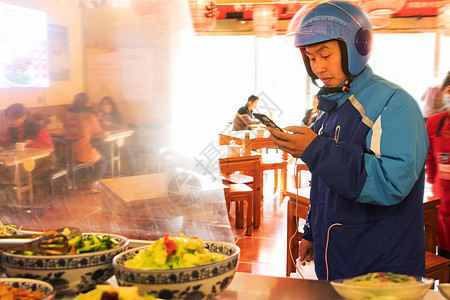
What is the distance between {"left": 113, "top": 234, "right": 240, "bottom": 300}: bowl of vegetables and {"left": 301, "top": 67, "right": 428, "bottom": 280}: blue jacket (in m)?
0.47

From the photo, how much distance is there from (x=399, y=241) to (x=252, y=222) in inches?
142

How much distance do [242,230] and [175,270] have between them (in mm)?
4113

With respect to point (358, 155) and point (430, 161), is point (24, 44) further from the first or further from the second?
point (430, 161)

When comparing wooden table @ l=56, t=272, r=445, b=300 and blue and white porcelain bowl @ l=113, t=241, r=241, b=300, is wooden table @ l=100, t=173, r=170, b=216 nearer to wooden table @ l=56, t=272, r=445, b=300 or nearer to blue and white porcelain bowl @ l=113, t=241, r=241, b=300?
wooden table @ l=56, t=272, r=445, b=300

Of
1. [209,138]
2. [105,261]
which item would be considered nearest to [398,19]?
[209,138]

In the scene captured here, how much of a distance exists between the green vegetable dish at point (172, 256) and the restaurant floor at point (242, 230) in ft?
2.64

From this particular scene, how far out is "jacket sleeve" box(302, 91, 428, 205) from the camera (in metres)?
1.28

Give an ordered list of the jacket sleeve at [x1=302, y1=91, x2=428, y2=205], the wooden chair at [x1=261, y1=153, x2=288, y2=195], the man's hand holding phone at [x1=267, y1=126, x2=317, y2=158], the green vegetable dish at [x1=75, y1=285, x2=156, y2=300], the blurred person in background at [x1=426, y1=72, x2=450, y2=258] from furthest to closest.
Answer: the wooden chair at [x1=261, y1=153, x2=288, y2=195], the blurred person in background at [x1=426, y1=72, x2=450, y2=258], the man's hand holding phone at [x1=267, y1=126, x2=317, y2=158], the jacket sleeve at [x1=302, y1=91, x2=428, y2=205], the green vegetable dish at [x1=75, y1=285, x2=156, y2=300]

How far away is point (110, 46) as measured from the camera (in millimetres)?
1685

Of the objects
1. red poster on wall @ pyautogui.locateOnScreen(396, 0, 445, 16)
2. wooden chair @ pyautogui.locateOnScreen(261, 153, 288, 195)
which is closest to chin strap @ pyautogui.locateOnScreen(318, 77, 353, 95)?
wooden chair @ pyautogui.locateOnScreen(261, 153, 288, 195)

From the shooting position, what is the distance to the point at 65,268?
100 cm

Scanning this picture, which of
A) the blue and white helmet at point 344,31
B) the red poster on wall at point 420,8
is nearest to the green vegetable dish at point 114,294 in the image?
the blue and white helmet at point 344,31

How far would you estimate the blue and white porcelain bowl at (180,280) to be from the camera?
93cm

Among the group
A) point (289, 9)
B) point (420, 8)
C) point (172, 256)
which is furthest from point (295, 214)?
point (420, 8)
